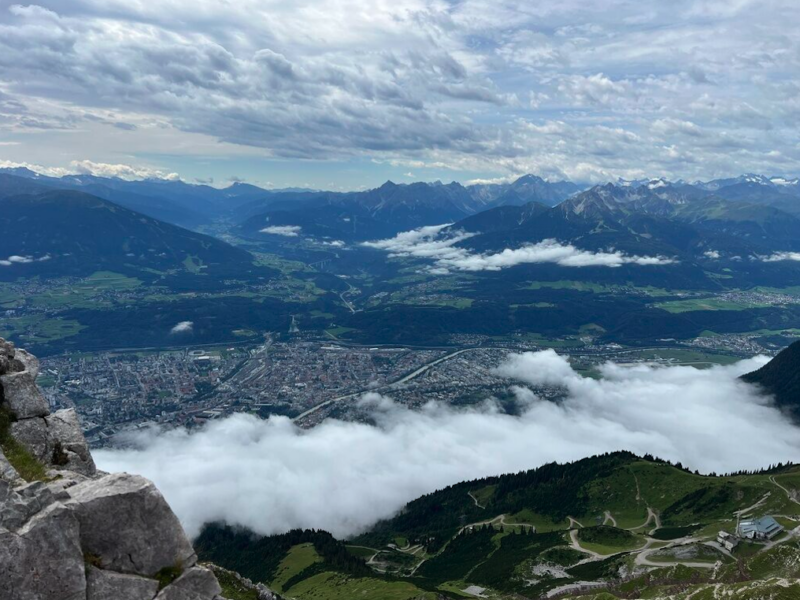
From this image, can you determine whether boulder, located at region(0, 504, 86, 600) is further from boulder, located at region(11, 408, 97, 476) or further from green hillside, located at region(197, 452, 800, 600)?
green hillside, located at region(197, 452, 800, 600)

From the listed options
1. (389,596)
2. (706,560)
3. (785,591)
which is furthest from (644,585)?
(389,596)

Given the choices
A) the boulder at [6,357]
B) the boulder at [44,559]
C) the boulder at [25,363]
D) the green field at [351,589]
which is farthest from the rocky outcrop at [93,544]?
the green field at [351,589]

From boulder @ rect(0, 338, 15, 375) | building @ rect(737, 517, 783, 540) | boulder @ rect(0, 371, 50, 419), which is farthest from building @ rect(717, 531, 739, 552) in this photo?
boulder @ rect(0, 338, 15, 375)

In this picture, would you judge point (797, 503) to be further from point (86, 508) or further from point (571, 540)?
point (86, 508)

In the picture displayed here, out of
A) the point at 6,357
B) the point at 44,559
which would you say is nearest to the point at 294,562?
the point at 6,357

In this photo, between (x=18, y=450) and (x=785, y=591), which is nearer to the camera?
(x=18, y=450)

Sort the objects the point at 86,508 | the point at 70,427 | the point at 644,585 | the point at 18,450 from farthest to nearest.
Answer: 1. the point at 644,585
2. the point at 70,427
3. the point at 18,450
4. the point at 86,508

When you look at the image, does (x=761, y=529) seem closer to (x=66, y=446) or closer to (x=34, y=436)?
(x=66, y=446)
